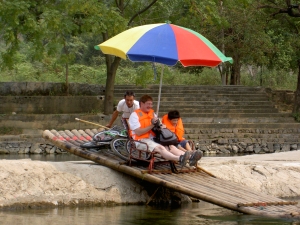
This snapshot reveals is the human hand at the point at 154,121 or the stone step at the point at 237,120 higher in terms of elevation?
the human hand at the point at 154,121

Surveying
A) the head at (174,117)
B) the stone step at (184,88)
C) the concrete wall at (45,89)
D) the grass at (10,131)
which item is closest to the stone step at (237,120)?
the stone step at (184,88)

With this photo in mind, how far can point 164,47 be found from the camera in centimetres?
1156

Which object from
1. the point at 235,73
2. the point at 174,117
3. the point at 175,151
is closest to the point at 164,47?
the point at 174,117

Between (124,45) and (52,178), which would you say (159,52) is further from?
(52,178)

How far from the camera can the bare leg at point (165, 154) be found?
11297 millimetres

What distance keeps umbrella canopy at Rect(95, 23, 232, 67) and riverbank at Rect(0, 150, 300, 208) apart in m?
1.99

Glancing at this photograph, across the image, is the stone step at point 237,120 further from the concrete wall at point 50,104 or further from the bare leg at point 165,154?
the bare leg at point 165,154

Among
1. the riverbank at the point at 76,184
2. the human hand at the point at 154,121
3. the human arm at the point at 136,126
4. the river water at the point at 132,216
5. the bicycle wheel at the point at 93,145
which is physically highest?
the human hand at the point at 154,121

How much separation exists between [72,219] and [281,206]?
2.94 metres

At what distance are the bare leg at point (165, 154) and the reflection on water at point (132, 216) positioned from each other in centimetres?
83

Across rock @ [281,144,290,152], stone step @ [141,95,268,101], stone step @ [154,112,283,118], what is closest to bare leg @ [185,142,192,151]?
rock @ [281,144,290,152]

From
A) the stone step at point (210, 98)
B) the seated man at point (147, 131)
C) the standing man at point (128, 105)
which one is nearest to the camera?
the seated man at point (147, 131)

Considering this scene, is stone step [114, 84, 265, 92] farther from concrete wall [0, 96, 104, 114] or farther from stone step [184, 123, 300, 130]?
stone step [184, 123, 300, 130]

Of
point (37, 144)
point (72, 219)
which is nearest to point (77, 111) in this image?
point (37, 144)
